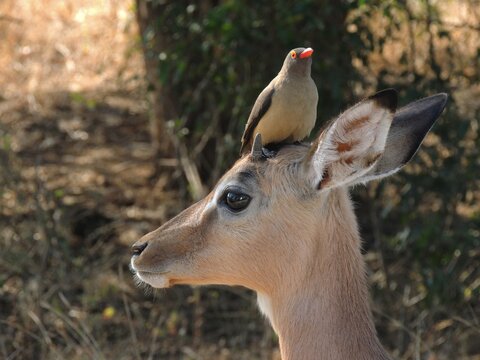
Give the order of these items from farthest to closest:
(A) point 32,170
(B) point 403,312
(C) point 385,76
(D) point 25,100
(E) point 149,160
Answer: (D) point 25,100, (E) point 149,160, (A) point 32,170, (C) point 385,76, (B) point 403,312

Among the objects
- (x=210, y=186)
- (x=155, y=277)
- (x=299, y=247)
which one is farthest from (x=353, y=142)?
(x=210, y=186)

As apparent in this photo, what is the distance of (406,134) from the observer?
11.8ft

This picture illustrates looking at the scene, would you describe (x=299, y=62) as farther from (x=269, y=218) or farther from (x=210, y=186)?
(x=210, y=186)

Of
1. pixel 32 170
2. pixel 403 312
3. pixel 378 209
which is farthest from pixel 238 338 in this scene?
pixel 32 170

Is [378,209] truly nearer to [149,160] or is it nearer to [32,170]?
[149,160]

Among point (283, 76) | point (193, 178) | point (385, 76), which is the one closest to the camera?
point (283, 76)

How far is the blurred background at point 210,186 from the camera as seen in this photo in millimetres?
6336

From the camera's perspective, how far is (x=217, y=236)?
371cm

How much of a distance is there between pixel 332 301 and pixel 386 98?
34.1 inches

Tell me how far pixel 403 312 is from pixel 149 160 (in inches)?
130

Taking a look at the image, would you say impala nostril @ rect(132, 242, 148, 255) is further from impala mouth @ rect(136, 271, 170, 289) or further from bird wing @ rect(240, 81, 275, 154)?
bird wing @ rect(240, 81, 275, 154)

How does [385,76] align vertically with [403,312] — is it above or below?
above

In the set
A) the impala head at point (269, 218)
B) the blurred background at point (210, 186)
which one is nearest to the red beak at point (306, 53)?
the impala head at point (269, 218)

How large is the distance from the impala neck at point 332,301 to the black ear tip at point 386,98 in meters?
0.56
